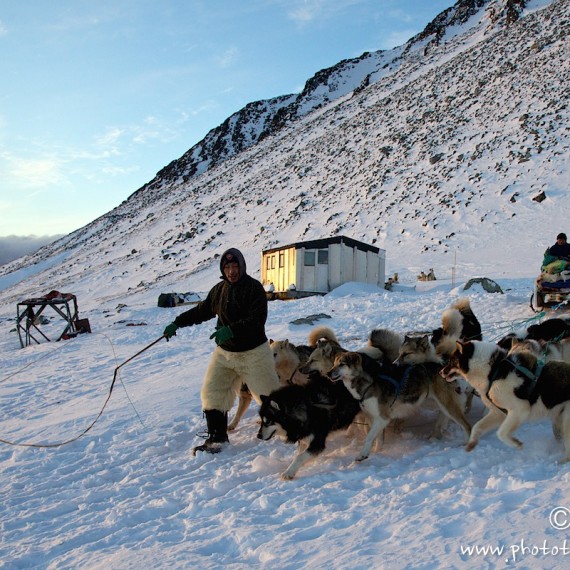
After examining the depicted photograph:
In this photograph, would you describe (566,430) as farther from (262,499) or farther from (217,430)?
(217,430)

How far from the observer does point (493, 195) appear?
35.1 metres

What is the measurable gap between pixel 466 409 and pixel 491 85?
173ft

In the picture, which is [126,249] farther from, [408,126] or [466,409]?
[466,409]

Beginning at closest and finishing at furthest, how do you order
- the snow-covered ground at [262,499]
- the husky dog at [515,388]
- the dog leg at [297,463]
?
1. the snow-covered ground at [262,499]
2. the husky dog at [515,388]
3. the dog leg at [297,463]

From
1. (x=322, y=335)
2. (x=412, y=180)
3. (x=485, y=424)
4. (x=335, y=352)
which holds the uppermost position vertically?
(x=412, y=180)

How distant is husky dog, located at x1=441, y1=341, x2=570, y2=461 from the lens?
161 inches

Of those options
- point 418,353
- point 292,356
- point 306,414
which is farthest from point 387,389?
Result: point 292,356

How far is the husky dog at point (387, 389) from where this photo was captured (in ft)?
15.8

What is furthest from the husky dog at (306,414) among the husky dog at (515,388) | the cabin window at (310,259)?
the cabin window at (310,259)

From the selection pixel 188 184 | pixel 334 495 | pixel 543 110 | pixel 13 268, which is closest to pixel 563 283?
pixel 334 495

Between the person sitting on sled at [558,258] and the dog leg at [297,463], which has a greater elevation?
the person sitting on sled at [558,258]

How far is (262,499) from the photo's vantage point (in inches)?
156

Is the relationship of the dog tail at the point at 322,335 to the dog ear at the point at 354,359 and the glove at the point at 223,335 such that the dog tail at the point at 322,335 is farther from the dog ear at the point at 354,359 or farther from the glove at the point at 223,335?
the glove at the point at 223,335

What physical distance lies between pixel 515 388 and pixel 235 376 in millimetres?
2827
